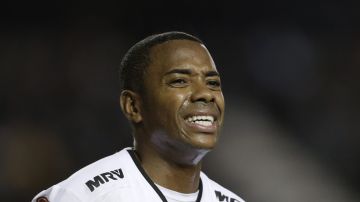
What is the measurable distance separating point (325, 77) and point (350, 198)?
105 cm

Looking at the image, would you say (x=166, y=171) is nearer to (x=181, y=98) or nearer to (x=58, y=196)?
(x=181, y=98)

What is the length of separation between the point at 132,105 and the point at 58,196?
496mm

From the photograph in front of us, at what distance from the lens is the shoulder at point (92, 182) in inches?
95.8

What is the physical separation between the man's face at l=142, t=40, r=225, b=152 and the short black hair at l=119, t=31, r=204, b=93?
3 centimetres

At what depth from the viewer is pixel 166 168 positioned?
2.63 metres

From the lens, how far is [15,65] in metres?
4.86

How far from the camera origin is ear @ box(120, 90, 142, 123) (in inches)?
105

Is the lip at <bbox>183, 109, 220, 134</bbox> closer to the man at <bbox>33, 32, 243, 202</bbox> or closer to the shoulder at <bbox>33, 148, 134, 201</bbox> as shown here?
the man at <bbox>33, 32, 243, 202</bbox>

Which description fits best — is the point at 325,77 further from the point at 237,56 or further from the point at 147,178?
the point at 147,178

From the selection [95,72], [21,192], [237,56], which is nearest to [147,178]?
[21,192]

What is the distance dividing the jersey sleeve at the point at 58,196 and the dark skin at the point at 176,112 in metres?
0.36

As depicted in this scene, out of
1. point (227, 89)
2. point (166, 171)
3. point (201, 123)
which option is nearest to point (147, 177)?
point (166, 171)

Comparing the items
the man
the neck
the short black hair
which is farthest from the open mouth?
the short black hair

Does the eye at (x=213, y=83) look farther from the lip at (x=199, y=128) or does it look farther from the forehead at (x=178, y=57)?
the lip at (x=199, y=128)
